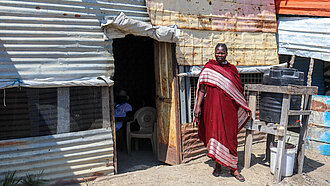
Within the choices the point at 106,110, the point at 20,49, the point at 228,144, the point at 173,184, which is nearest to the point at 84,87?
the point at 106,110

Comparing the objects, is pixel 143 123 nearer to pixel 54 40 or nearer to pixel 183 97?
pixel 183 97

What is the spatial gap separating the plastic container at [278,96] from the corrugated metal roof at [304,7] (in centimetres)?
238

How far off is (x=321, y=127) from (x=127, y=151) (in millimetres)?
4168

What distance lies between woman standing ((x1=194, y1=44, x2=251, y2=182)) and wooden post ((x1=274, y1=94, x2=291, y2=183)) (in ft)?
1.80

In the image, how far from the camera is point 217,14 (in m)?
5.71

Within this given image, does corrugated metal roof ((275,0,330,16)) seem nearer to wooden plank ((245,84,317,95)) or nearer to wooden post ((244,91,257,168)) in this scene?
wooden plank ((245,84,317,95))

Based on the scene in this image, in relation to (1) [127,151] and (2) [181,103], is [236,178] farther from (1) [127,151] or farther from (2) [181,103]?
(1) [127,151]

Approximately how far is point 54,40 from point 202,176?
10.3ft

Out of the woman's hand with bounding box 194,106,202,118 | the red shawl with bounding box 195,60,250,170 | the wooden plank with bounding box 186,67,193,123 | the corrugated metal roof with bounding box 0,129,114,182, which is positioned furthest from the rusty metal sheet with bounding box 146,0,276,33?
the corrugated metal roof with bounding box 0,129,114,182

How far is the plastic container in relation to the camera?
4473 mm

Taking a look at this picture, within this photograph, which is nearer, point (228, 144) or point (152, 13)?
point (228, 144)

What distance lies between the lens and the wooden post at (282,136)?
438cm

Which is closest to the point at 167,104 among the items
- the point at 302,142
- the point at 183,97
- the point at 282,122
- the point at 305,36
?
the point at 183,97

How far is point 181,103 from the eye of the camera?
537 cm
